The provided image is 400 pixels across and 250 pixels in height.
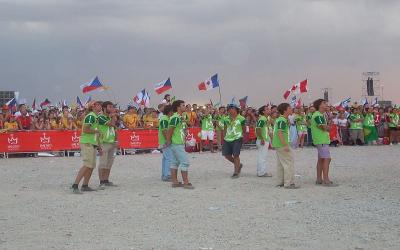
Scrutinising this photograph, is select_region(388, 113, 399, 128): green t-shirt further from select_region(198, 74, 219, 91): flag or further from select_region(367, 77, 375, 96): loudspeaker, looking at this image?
select_region(367, 77, 375, 96): loudspeaker

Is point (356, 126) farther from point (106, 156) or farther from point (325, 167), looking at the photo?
point (106, 156)

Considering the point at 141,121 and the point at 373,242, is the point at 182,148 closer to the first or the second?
the point at 373,242

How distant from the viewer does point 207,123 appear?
22094mm

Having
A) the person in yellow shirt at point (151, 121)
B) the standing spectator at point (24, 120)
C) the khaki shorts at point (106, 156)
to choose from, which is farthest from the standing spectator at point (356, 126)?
the khaki shorts at point (106, 156)

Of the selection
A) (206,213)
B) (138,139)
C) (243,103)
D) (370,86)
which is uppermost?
(370,86)

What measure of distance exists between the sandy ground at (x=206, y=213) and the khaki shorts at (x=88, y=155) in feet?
2.03

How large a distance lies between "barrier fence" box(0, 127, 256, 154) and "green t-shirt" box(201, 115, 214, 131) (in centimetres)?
60

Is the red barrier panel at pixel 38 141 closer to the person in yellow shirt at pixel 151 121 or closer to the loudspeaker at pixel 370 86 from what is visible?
the person in yellow shirt at pixel 151 121

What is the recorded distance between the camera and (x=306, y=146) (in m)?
24.4

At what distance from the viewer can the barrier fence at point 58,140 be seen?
20.4 m

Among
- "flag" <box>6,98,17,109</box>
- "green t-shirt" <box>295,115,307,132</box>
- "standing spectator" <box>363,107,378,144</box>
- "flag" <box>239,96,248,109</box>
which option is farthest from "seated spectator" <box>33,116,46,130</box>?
"standing spectator" <box>363,107,378,144</box>

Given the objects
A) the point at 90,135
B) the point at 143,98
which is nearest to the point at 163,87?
the point at 143,98

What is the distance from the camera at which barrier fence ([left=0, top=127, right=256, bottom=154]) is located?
20438mm

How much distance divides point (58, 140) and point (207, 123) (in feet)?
Result: 18.4
